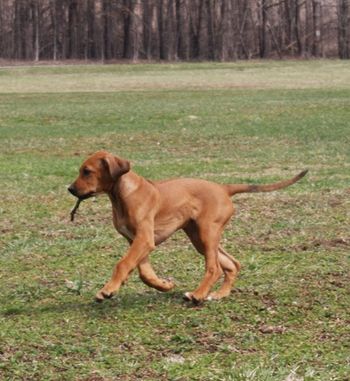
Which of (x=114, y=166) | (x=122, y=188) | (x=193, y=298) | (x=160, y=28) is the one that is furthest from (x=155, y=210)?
(x=160, y=28)

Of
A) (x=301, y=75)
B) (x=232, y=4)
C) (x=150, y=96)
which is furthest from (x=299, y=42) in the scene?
(x=150, y=96)

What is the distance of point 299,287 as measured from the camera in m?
6.96

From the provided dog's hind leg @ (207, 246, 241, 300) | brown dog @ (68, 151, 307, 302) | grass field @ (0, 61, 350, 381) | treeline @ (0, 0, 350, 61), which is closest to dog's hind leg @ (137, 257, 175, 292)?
brown dog @ (68, 151, 307, 302)

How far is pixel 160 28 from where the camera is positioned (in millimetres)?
76625

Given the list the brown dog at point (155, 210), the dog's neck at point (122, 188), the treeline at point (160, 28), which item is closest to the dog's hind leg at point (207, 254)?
the brown dog at point (155, 210)

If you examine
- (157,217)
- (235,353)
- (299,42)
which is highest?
(299,42)

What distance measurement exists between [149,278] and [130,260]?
37 cm

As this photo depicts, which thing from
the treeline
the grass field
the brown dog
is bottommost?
the grass field

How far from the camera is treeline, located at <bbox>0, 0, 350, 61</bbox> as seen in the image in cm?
7712

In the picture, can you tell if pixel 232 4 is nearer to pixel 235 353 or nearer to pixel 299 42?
pixel 299 42

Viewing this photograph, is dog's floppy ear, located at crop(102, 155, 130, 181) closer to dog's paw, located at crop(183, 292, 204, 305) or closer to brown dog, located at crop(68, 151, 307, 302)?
brown dog, located at crop(68, 151, 307, 302)

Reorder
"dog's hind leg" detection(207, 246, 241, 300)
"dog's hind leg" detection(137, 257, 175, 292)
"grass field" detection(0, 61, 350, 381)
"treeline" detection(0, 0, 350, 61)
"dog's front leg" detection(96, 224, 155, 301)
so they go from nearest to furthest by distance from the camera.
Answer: "grass field" detection(0, 61, 350, 381)
"dog's front leg" detection(96, 224, 155, 301)
"dog's hind leg" detection(137, 257, 175, 292)
"dog's hind leg" detection(207, 246, 241, 300)
"treeline" detection(0, 0, 350, 61)

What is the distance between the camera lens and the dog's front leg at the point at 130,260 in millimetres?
6152

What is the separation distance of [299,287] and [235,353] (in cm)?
147
